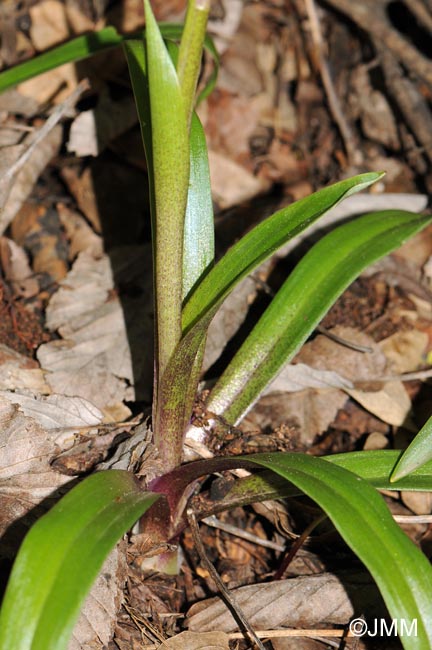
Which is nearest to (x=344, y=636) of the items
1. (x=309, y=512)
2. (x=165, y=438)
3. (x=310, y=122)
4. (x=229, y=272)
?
(x=309, y=512)

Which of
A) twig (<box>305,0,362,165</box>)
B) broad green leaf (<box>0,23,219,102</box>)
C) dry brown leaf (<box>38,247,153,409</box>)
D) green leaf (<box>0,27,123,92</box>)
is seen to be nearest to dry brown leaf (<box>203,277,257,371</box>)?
dry brown leaf (<box>38,247,153,409</box>)

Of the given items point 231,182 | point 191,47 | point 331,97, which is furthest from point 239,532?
point 331,97

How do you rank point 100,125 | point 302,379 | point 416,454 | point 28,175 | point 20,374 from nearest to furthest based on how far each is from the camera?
point 416,454, point 20,374, point 302,379, point 28,175, point 100,125

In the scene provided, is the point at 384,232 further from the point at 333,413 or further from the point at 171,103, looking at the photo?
the point at 171,103

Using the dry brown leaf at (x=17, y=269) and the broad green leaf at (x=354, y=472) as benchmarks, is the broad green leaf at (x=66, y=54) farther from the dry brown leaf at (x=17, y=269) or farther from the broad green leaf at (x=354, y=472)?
the broad green leaf at (x=354, y=472)

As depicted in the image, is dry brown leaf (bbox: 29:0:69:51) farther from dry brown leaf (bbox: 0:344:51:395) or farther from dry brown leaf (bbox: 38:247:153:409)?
dry brown leaf (bbox: 0:344:51:395)

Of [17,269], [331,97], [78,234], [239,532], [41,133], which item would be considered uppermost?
[331,97]

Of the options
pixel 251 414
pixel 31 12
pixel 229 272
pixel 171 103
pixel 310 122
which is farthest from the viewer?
pixel 310 122

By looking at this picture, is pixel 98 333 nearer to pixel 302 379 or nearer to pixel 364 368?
pixel 302 379
